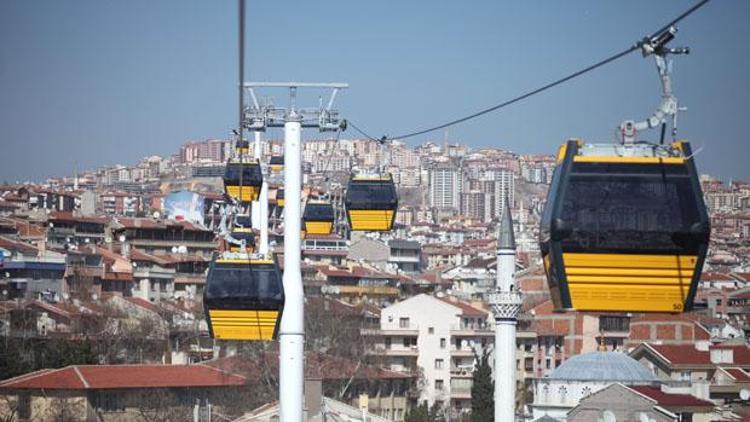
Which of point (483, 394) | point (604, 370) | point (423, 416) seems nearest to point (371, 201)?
point (423, 416)

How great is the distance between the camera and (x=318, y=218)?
1759 inches

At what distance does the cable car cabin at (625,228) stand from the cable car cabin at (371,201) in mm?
16680

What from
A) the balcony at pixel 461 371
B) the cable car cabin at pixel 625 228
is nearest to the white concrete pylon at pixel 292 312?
the cable car cabin at pixel 625 228

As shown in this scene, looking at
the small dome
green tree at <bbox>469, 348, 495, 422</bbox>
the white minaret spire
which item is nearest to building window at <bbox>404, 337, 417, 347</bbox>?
green tree at <bbox>469, 348, 495, 422</bbox>

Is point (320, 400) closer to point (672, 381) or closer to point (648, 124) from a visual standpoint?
point (672, 381)

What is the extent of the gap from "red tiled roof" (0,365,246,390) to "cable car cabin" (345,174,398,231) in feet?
135

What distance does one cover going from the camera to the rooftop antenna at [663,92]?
16.2m

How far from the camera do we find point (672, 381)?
86.1 metres

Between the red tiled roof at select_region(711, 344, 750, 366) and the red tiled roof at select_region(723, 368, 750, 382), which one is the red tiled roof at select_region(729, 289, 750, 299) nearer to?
the red tiled roof at select_region(711, 344, 750, 366)

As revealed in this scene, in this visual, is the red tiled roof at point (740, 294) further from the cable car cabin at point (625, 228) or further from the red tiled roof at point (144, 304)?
the cable car cabin at point (625, 228)

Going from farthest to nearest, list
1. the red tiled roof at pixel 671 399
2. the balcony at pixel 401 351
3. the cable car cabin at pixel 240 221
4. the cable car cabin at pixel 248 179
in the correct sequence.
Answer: the balcony at pixel 401 351 → the red tiled roof at pixel 671 399 → the cable car cabin at pixel 240 221 → the cable car cabin at pixel 248 179

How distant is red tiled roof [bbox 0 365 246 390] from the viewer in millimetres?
74750

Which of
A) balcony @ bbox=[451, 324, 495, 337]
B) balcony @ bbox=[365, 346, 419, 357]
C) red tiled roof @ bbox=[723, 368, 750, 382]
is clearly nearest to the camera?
red tiled roof @ bbox=[723, 368, 750, 382]

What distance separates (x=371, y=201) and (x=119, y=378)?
144 ft
